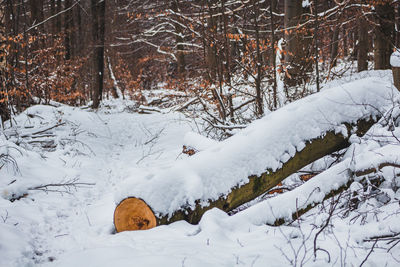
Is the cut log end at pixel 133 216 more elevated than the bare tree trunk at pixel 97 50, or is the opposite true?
the bare tree trunk at pixel 97 50

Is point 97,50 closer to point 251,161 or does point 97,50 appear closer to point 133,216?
point 133,216

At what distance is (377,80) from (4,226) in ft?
13.4

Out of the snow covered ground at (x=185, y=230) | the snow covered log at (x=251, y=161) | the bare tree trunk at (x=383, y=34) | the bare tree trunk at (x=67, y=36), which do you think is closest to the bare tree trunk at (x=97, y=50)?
the bare tree trunk at (x=67, y=36)

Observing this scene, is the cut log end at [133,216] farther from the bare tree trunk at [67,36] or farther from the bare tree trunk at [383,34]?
the bare tree trunk at [67,36]

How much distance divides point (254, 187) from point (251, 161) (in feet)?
0.85

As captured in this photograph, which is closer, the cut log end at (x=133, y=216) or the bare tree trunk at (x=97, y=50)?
the cut log end at (x=133, y=216)

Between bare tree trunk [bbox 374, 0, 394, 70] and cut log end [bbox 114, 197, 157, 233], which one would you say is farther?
bare tree trunk [bbox 374, 0, 394, 70]

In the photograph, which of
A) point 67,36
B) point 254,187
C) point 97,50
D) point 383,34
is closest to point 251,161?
point 254,187

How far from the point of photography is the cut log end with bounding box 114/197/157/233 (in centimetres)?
264

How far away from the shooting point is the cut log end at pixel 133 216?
264cm

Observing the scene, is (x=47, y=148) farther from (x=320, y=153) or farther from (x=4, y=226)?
(x=320, y=153)

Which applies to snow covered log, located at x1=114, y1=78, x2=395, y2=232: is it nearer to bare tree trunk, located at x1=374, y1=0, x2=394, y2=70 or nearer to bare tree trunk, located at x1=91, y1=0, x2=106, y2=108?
bare tree trunk, located at x1=374, y1=0, x2=394, y2=70

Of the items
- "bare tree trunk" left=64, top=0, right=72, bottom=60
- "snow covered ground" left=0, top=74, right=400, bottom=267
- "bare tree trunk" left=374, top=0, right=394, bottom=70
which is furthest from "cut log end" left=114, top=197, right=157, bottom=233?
"bare tree trunk" left=64, top=0, right=72, bottom=60

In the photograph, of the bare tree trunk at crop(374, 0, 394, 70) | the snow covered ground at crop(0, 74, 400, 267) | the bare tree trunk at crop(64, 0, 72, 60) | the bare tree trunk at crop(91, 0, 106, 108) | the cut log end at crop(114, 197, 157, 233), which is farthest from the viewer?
the bare tree trunk at crop(64, 0, 72, 60)
